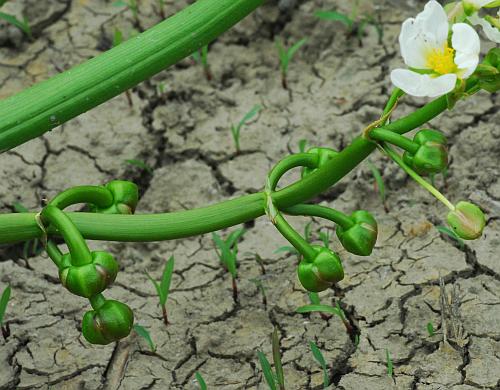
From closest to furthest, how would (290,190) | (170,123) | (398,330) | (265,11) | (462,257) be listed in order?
(290,190) → (398,330) → (462,257) → (170,123) → (265,11)

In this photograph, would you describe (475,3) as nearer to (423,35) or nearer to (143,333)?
(423,35)

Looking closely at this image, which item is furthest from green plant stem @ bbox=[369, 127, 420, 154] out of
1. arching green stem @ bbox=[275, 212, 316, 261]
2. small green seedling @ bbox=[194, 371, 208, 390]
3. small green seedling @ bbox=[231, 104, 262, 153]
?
small green seedling @ bbox=[231, 104, 262, 153]

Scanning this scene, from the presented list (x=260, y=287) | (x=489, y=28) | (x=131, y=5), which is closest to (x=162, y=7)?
(x=131, y=5)

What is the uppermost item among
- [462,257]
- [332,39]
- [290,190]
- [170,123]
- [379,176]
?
[332,39]

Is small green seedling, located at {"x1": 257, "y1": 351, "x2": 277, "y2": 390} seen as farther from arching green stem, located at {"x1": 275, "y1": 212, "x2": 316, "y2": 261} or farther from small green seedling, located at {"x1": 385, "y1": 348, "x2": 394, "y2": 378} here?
arching green stem, located at {"x1": 275, "y1": 212, "x2": 316, "y2": 261}

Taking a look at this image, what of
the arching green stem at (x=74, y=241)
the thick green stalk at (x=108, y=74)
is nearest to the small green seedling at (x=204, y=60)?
the thick green stalk at (x=108, y=74)

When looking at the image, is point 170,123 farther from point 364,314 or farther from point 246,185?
point 364,314

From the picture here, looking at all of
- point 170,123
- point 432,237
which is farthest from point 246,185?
point 432,237
